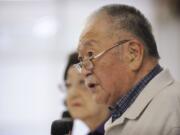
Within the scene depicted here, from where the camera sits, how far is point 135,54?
3.16ft

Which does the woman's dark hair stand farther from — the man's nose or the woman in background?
the man's nose

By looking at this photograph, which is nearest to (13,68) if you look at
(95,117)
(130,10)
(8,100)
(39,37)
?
(8,100)

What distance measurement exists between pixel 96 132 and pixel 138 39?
0.74 ft

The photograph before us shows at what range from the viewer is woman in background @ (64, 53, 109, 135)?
1.10 metres

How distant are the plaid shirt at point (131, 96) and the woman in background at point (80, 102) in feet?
0.44

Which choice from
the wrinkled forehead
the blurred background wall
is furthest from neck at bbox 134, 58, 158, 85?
the blurred background wall

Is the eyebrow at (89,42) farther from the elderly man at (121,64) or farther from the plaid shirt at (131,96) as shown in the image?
the plaid shirt at (131,96)

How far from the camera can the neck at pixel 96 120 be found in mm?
1073

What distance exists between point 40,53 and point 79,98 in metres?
0.54

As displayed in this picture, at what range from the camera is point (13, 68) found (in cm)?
129

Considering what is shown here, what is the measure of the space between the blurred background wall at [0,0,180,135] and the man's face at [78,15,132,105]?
11 centimetres

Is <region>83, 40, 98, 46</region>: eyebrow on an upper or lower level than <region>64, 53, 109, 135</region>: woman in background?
upper

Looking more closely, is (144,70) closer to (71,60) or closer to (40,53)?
(71,60)

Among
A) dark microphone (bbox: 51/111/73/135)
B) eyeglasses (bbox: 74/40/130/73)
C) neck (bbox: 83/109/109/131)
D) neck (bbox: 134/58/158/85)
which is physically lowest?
neck (bbox: 83/109/109/131)
